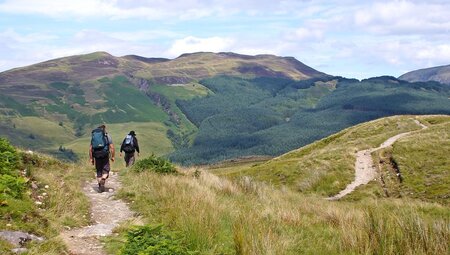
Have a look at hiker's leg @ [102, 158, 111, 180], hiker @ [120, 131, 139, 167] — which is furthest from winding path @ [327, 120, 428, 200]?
hiker's leg @ [102, 158, 111, 180]

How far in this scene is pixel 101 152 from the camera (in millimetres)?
17703

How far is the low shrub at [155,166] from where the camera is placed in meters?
21.9

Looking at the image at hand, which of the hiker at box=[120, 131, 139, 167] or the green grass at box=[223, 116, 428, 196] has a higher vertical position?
the hiker at box=[120, 131, 139, 167]

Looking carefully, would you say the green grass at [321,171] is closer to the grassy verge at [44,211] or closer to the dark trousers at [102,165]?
the dark trousers at [102,165]

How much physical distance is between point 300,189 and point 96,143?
103 ft

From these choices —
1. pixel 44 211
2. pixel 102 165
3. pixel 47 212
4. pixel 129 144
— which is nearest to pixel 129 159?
pixel 129 144

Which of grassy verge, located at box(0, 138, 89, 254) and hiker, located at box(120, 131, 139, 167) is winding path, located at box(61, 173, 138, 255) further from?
hiker, located at box(120, 131, 139, 167)

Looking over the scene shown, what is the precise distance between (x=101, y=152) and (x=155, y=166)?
15.8 ft

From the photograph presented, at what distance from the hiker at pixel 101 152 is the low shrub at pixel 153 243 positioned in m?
9.63

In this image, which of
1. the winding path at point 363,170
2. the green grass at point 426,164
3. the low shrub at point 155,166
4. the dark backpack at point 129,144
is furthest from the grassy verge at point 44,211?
the winding path at point 363,170

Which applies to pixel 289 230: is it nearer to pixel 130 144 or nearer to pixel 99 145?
pixel 99 145

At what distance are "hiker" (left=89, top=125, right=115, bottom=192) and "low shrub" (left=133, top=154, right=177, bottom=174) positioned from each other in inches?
150

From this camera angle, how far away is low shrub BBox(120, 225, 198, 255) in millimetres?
7414

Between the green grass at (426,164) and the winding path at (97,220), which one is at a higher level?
the winding path at (97,220)
